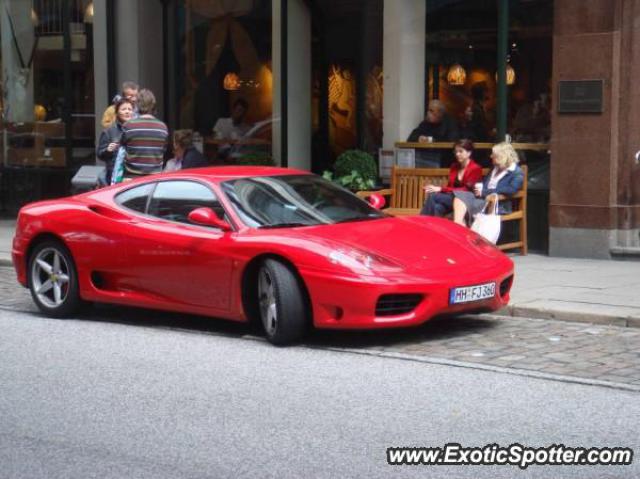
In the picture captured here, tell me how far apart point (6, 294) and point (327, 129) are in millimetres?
6831

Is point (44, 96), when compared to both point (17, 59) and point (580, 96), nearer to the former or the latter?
point (17, 59)

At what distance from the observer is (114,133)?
13555mm

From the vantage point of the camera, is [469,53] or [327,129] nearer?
[469,53]

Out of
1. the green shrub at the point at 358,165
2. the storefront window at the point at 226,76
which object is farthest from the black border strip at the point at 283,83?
the green shrub at the point at 358,165

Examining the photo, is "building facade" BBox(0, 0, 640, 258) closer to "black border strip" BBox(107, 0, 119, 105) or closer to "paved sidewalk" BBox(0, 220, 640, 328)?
"black border strip" BBox(107, 0, 119, 105)

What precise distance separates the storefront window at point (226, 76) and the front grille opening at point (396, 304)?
332 inches

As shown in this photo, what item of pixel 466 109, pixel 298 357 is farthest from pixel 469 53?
pixel 298 357

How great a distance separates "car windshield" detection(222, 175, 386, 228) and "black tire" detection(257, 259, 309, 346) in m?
0.59

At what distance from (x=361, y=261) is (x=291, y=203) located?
1249 millimetres

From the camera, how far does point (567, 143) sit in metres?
14.0

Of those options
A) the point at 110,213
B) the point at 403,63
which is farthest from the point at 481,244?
the point at 403,63

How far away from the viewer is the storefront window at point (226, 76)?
1762cm

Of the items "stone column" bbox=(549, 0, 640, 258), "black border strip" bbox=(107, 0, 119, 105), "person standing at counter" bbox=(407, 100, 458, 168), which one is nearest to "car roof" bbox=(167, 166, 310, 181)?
"stone column" bbox=(549, 0, 640, 258)

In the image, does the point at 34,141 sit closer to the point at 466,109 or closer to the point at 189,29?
the point at 189,29
